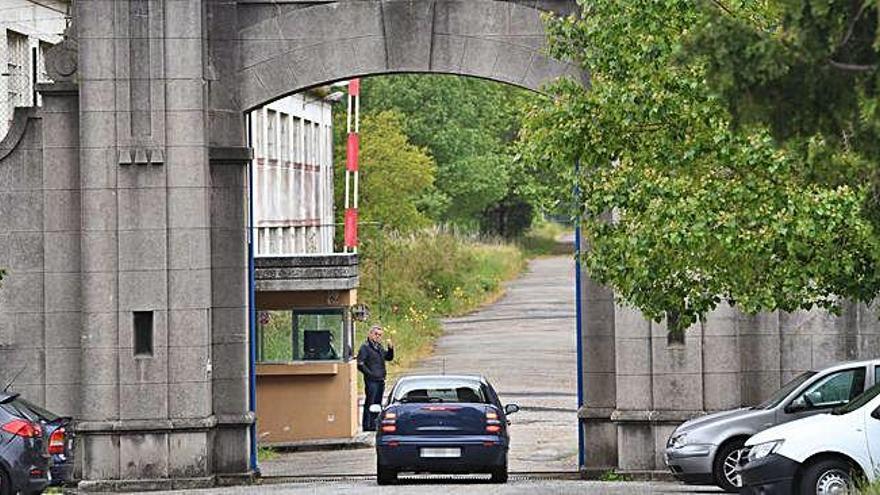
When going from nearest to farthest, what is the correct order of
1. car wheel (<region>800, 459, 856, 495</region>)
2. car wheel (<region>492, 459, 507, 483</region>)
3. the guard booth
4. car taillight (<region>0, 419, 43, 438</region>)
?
car wheel (<region>800, 459, 856, 495</region>) < car taillight (<region>0, 419, 43, 438</region>) < car wheel (<region>492, 459, 507, 483</region>) < the guard booth

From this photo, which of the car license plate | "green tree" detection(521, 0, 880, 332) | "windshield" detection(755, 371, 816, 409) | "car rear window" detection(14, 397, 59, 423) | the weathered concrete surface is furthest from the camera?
the weathered concrete surface

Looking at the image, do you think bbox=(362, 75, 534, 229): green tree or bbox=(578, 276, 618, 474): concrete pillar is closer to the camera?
bbox=(578, 276, 618, 474): concrete pillar

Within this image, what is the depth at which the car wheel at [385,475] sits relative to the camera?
89.1 ft

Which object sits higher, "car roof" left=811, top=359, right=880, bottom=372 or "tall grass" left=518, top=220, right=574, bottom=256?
"tall grass" left=518, top=220, right=574, bottom=256

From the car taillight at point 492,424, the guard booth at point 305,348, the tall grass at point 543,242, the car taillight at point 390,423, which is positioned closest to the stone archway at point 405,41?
the car taillight at point 492,424

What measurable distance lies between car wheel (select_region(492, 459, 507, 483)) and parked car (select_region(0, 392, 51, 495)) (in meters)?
5.98

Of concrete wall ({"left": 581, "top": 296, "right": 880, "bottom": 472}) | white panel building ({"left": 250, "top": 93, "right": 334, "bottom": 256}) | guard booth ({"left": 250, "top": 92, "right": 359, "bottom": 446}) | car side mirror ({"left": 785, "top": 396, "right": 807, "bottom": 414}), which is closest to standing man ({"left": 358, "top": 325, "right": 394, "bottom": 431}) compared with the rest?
guard booth ({"left": 250, "top": 92, "right": 359, "bottom": 446})

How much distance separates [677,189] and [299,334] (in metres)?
13.9

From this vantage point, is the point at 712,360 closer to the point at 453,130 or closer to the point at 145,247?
the point at 145,247

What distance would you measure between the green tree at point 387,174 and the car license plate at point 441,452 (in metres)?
35.3

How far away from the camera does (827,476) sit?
809 inches

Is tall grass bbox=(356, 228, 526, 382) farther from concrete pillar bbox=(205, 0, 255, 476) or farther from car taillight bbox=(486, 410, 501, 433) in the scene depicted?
car taillight bbox=(486, 410, 501, 433)

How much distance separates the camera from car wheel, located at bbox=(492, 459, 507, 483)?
89.6 ft

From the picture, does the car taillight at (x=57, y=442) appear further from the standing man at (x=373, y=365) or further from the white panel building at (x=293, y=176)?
the white panel building at (x=293, y=176)
